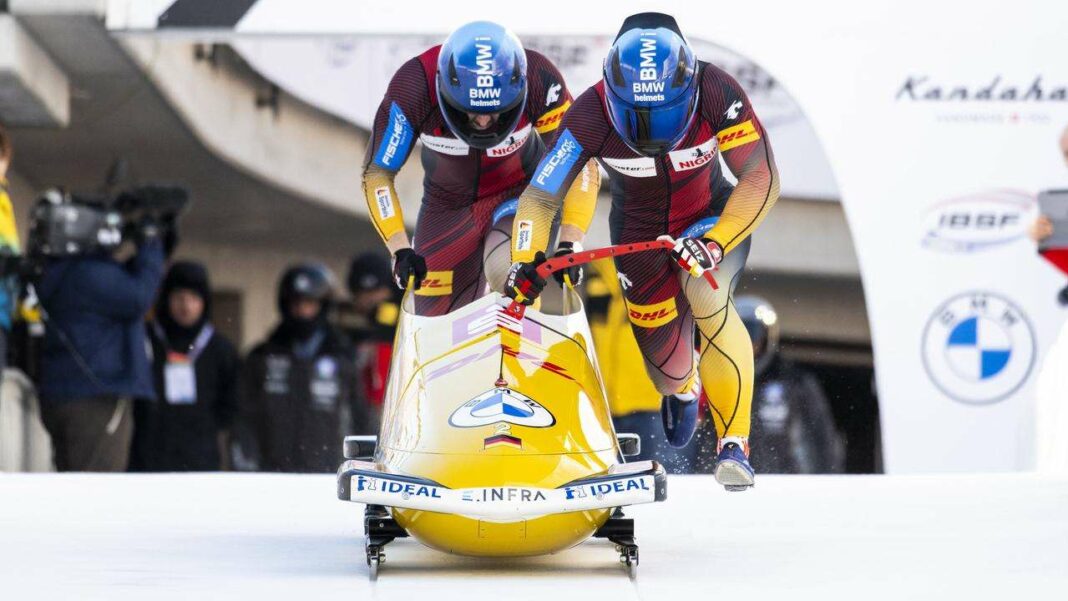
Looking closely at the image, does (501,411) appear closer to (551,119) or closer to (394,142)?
(394,142)

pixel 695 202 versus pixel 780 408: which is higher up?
pixel 695 202

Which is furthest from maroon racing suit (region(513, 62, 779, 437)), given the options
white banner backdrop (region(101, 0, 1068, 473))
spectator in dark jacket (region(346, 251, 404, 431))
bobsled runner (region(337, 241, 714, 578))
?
white banner backdrop (region(101, 0, 1068, 473))

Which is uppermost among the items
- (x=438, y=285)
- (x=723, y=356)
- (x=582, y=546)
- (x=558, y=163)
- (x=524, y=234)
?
(x=558, y=163)

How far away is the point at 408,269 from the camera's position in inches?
176

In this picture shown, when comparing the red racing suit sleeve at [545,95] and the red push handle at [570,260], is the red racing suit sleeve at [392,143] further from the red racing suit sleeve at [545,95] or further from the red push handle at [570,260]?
the red push handle at [570,260]

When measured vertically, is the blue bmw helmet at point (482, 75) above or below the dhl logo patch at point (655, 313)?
above

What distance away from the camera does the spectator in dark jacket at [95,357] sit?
20.9ft

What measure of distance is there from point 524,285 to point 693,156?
2.85 ft

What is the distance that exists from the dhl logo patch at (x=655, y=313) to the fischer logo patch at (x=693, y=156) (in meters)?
0.46

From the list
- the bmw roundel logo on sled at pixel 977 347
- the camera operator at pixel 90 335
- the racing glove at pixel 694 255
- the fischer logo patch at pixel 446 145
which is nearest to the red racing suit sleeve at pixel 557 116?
the fischer logo patch at pixel 446 145

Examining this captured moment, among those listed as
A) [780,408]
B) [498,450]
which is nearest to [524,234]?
[498,450]

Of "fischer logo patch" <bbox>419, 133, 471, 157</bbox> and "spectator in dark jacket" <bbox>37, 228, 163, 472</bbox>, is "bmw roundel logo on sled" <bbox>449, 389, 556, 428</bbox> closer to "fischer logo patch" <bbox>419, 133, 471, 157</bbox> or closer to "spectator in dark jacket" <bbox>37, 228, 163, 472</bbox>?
"fischer logo patch" <bbox>419, 133, 471, 157</bbox>

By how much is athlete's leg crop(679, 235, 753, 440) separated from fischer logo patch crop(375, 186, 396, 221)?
0.85 metres

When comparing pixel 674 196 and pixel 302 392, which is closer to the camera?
pixel 674 196
